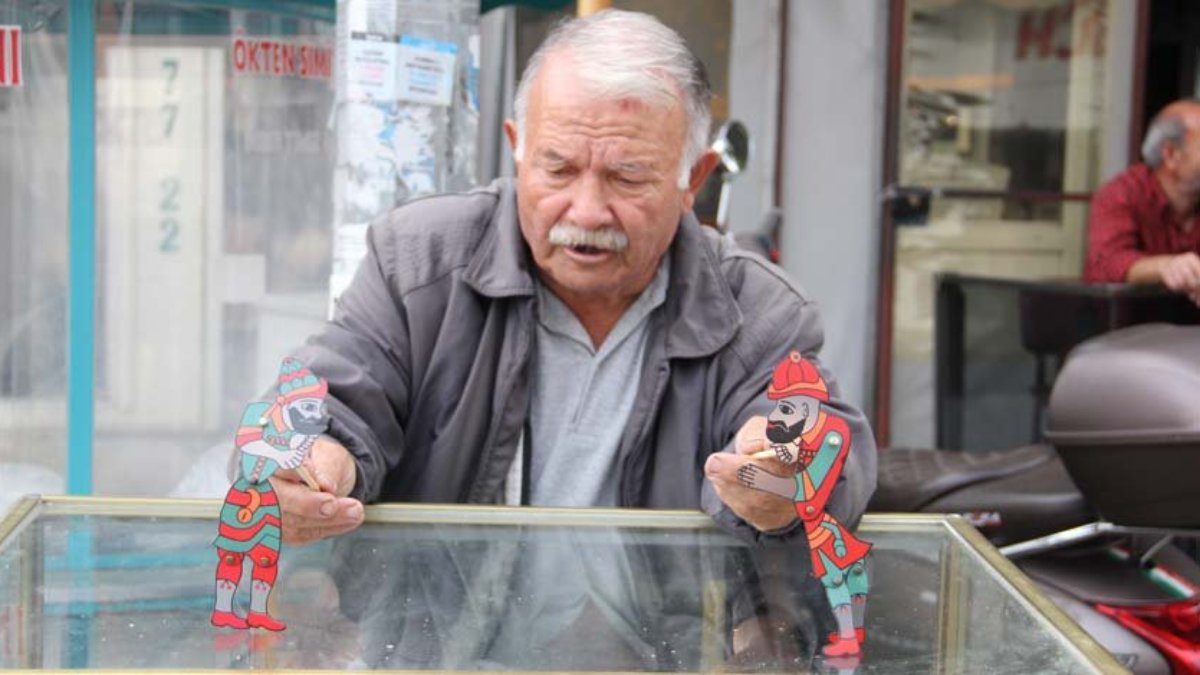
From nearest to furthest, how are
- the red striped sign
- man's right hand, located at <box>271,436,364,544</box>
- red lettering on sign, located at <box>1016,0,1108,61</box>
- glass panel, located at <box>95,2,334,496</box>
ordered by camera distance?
man's right hand, located at <box>271,436,364,544</box>, the red striped sign, glass panel, located at <box>95,2,334,496</box>, red lettering on sign, located at <box>1016,0,1108,61</box>

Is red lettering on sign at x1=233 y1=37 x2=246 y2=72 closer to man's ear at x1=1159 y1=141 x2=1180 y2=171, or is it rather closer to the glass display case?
the glass display case

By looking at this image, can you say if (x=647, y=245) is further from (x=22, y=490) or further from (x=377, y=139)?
(x=22, y=490)

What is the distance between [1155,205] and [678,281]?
3016mm

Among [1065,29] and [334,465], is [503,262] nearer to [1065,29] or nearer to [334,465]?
[334,465]

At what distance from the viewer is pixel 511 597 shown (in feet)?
5.92

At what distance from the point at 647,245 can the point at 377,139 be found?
96cm

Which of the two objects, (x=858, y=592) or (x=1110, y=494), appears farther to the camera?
(x=1110, y=494)

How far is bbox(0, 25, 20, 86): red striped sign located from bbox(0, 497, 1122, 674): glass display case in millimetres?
1888

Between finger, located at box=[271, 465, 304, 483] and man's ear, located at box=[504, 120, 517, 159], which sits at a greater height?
man's ear, located at box=[504, 120, 517, 159]

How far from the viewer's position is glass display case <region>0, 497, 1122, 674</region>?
5.02 ft

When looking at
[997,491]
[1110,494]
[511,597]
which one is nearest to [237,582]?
[511,597]

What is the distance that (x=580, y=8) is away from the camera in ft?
11.7

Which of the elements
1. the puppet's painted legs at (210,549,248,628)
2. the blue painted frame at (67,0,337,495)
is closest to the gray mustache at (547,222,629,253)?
the puppet's painted legs at (210,549,248,628)

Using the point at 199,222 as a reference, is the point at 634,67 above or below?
above
